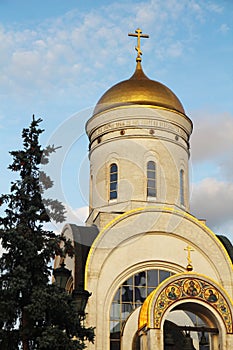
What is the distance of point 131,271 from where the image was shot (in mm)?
16484

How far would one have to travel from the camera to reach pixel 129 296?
639 inches

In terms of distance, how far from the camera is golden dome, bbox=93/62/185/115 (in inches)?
759

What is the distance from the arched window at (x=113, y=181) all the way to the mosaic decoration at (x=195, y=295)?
5740 millimetres

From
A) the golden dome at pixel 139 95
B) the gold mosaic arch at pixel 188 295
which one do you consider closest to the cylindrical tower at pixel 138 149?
the golden dome at pixel 139 95

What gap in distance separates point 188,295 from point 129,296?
325cm

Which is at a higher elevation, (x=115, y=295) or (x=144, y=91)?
(x=144, y=91)

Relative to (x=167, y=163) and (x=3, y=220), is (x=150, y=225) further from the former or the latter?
(x=3, y=220)

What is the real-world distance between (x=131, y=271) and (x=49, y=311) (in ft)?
20.9

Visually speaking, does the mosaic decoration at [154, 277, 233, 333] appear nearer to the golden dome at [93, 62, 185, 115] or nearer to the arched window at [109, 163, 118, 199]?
the arched window at [109, 163, 118, 199]

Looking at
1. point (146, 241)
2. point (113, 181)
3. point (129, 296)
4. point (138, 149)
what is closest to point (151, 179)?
point (138, 149)

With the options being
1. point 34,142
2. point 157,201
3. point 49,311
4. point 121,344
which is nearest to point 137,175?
point 157,201

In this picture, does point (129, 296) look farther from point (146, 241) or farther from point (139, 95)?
point (139, 95)

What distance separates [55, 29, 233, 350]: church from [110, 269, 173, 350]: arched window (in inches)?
1.1

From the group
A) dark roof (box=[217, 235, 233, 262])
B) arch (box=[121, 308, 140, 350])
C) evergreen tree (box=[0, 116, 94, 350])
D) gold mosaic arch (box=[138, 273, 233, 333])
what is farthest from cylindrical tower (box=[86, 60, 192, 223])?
evergreen tree (box=[0, 116, 94, 350])
